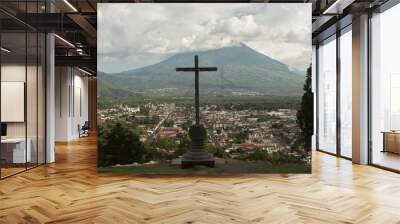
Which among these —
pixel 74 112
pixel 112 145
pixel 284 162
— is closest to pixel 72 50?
pixel 74 112

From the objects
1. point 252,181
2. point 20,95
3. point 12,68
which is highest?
point 12,68

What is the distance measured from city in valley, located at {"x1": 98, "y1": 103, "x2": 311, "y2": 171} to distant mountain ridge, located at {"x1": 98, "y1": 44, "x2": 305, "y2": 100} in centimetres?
36

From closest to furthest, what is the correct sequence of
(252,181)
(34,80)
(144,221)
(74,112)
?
(144,221) → (252,181) → (34,80) → (74,112)

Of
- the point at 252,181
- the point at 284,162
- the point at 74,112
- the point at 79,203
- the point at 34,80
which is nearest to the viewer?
the point at 79,203

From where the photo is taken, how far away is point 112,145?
6.98 m

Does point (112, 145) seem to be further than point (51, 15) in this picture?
No

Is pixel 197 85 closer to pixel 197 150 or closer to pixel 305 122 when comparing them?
pixel 197 150

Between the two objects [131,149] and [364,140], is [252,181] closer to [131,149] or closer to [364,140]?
[131,149]

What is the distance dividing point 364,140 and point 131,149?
4.81 metres

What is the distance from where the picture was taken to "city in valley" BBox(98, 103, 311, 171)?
688cm

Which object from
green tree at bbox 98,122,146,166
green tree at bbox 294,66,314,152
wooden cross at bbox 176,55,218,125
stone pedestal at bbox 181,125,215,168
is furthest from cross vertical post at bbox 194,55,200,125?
green tree at bbox 294,66,314,152

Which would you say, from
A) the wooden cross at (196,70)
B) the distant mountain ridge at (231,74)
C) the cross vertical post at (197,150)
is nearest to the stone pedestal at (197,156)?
the cross vertical post at (197,150)

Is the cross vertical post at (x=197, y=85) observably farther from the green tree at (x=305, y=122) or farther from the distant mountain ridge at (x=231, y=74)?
the green tree at (x=305, y=122)

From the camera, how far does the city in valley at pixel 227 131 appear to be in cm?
688
